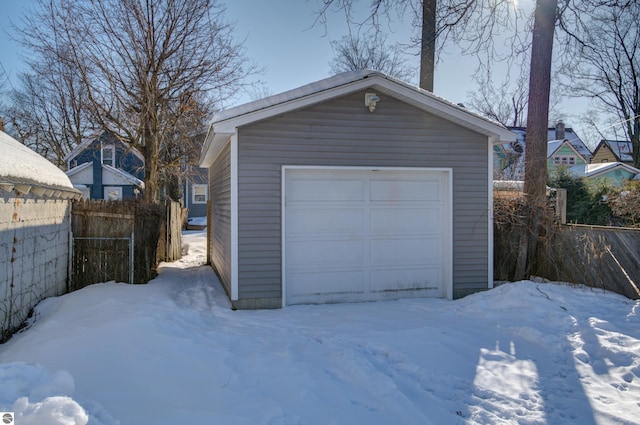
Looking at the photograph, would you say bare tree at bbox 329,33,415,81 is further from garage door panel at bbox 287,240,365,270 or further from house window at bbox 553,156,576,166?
garage door panel at bbox 287,240,365,270

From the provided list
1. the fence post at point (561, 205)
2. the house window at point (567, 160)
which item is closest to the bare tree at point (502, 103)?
the house window at point (567, 160)

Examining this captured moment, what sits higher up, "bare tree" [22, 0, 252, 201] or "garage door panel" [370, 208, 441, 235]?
"bare tree" [22, 0, 252, 201]

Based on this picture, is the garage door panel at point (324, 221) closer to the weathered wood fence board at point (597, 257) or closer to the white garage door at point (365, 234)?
the white garage door at point (365, 234)

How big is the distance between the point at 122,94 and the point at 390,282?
9.84 m

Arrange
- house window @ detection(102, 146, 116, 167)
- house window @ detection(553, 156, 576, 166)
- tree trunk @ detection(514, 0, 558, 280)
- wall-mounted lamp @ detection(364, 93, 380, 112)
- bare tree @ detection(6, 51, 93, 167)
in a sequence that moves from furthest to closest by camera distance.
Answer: house window @ detection(553, 156, 576, 166) → house window @ detection(102, 146, 116, 167) → bare tree @ detection(6, 51, 93, 167) → tree trunk @ detection(514, 0, 558, 280) → wall-mounted lamp @ detection(364, 93, 380, 112)

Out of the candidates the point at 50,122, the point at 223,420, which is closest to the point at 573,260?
the point at 223,420

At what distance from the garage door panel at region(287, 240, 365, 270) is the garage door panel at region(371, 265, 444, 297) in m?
0.48

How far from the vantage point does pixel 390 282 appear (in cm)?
721

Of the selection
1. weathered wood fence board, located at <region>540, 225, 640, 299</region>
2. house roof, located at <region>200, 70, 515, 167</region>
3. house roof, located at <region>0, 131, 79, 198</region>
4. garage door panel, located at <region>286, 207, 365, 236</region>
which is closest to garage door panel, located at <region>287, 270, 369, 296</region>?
garage door panel, located at <region>286, 207, 365, 236</region>

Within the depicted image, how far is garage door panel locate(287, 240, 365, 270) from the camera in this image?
270 inches

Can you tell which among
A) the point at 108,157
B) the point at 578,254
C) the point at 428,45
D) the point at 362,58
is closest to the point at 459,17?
the point at 428,45

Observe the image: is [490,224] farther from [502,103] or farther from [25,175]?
[502,103]

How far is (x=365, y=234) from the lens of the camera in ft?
23.4

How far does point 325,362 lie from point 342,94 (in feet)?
14.0
